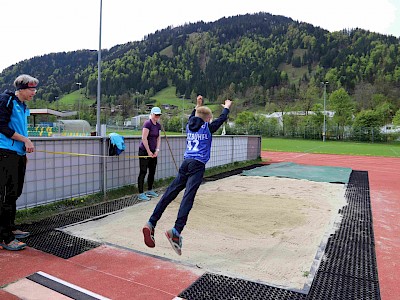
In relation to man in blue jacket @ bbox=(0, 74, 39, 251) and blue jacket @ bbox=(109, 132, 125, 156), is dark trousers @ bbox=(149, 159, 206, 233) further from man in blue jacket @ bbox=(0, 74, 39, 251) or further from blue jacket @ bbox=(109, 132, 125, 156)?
blue jacket @ bbox=(109, 132, 125, 156)

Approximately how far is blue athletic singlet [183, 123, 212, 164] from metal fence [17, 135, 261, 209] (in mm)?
2795

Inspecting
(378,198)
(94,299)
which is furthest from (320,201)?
(94,299)

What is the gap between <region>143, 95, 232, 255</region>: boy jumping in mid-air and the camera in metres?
3.62

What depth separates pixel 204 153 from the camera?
3.78 meters

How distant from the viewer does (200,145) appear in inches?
150

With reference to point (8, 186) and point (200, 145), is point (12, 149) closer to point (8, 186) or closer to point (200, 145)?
point (8, 186)

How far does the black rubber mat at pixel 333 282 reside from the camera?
280cm

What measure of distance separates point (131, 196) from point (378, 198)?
5.53 metres

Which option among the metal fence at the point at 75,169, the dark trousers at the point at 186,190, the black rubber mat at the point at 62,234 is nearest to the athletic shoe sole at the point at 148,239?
the dark trousers at the point at 186,190

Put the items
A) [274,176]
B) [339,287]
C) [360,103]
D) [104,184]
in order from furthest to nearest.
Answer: [360,103] < [274,176] < [104,184] < [339,287]

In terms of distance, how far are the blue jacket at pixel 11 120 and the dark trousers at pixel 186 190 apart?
172 centimetres

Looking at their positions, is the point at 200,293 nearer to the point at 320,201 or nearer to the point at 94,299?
the point at 94,299

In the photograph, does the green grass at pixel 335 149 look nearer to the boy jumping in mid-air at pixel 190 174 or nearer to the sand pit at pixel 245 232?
the sand pit at pixel 245 232

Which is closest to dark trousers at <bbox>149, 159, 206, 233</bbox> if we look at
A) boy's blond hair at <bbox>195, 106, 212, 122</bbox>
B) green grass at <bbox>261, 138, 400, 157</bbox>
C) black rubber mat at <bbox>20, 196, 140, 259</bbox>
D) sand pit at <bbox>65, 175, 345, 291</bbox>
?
sand pit at <bbox>65, 175, 345, 291</bbox>
